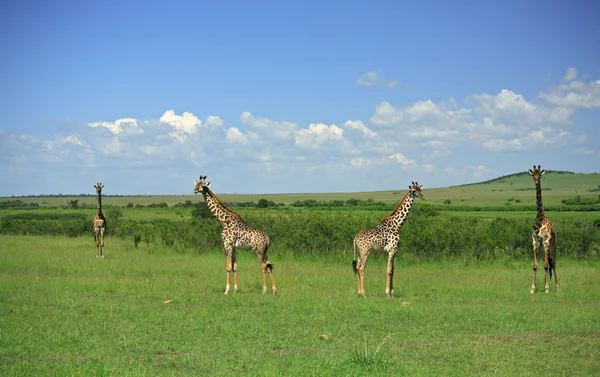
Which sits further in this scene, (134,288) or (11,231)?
(11,231)

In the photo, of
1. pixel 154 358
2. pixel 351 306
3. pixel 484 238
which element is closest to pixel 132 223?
pixel 484 238

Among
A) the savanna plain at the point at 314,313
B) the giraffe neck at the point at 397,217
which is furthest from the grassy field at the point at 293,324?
Result: the giraffe neck at the point at 397,217

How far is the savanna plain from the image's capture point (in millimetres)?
9758

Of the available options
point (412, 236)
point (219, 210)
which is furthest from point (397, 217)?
point (412, 236)

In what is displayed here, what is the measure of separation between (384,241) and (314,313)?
388 centimetres

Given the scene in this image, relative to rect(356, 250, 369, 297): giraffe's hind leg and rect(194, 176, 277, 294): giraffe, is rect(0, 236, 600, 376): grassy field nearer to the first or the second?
rect(356, 250, 369, 297): giraffe's hind leg

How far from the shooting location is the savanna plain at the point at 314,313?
32.0 feet

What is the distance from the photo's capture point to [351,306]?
47.8 feet

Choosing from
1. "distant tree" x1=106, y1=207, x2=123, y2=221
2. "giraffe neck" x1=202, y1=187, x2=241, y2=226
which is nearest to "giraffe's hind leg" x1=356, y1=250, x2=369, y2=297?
"giraffe neck" x1=202, y1=187, x2=241, y2=226

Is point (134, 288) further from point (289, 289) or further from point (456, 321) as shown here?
point (456, 321)

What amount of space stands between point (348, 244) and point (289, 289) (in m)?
10.6

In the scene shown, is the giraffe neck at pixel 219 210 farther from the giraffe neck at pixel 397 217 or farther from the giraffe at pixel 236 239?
the giraffe neck at pixel 397 217

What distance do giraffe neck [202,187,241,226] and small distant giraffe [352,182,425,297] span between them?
3.55m

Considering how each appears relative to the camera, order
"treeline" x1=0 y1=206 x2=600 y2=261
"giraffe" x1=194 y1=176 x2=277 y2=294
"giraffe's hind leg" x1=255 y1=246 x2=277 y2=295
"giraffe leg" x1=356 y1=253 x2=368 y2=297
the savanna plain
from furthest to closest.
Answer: "treeline" x1=0 y1=206 x2=600 y2=261 → "giraffe" x1=194 y1=176 x2=277 y2=294 → "giraffe's hind leg" x1=255 y1=246 x2=277 y2=295 → "giraffe leg" x1=356 y1=253 x2=368 y2=297 → the savanna plain
